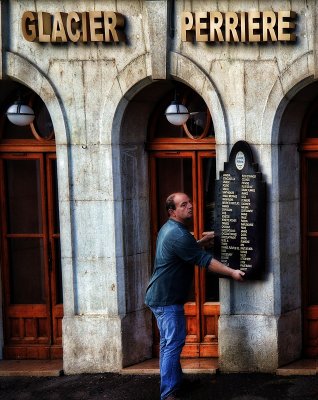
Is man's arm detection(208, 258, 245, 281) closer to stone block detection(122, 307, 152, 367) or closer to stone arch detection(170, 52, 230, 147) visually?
stone arch detection(170, 52, 230, 147)

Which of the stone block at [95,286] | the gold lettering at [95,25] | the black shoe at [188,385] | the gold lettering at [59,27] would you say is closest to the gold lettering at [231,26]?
the gold lettering at [95,25]

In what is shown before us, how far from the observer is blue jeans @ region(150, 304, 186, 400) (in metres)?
10.3

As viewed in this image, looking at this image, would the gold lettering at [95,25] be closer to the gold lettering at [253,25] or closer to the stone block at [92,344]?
the gold lettering at [253,25]

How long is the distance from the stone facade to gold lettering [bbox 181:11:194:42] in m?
0.11

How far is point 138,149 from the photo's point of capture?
1188 cm

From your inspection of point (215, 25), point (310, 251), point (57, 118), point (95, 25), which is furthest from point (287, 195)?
point (95, 25)

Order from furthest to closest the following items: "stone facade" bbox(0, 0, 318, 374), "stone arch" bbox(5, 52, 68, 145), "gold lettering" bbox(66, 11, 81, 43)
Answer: "stone arch" bbox(5, 52, 68, 145) < "gold lettering" bbox(66, 11, 81, 43) < "stone facade" bbox(0, 0, 318, 374)

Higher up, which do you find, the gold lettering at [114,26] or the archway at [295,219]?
the gold lettering at [114,26]

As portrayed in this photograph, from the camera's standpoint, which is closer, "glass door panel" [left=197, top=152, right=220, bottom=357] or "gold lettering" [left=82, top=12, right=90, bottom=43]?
"gold lettering" [left=82, top=12, right=90, bottom=43]

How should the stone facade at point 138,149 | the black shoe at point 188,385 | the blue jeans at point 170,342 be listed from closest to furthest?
the blue jeans at point 170,342 < the black shoe at point 188,385 < the stone facade at point 138,149

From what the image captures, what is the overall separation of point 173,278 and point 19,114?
2.79 m

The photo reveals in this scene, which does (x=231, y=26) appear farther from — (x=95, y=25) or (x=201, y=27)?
(x=95, y=25)

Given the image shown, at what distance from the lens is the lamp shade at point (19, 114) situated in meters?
11.6

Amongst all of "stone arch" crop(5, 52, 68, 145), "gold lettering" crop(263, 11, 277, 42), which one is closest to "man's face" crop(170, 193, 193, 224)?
"stone arch" crop(5, 52, 68, 145)
